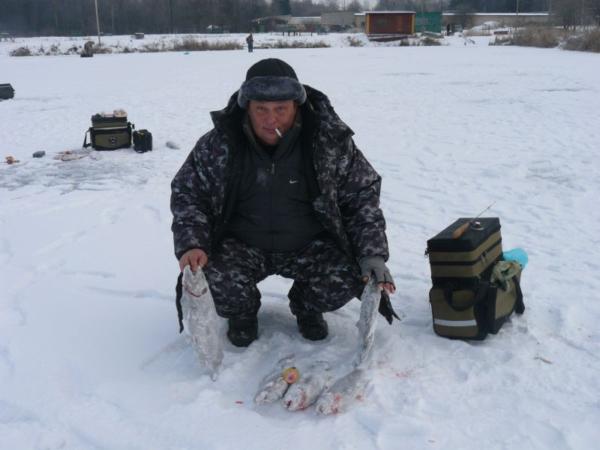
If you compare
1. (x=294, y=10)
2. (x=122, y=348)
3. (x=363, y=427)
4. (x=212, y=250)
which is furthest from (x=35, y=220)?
(x=294, y=10)

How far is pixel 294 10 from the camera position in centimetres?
12488

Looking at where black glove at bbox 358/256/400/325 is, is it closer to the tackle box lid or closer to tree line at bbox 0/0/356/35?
the tackle box lid

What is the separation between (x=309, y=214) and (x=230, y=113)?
592 mm

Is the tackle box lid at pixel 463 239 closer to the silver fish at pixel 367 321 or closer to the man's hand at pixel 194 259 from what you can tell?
the silver fish at pixel 367 321

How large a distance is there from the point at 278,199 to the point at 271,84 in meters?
0.52

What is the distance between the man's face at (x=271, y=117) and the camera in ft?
8.63

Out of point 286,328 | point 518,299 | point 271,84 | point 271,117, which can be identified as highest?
point 271,84

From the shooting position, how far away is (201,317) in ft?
8.39

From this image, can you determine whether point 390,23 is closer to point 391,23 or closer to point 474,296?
point 391,23

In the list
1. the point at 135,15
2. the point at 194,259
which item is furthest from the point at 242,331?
the point at 135,15

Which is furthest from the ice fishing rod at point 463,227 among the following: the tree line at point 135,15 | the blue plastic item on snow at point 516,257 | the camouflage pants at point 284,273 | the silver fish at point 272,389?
the tree line at point 135,15

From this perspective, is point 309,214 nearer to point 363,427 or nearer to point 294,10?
point 363,427

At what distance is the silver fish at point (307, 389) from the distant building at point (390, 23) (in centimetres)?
5851

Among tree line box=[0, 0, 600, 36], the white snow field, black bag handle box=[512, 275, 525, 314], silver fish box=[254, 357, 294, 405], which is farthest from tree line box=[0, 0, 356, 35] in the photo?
silver fish box=[254, 357, 294, 405]
